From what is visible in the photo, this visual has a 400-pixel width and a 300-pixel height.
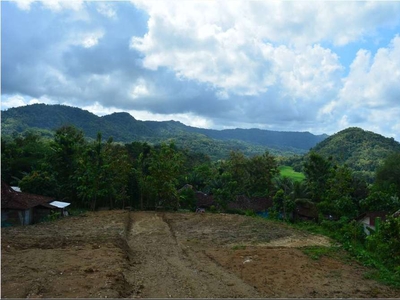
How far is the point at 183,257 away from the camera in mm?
13617

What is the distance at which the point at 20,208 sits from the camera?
20.4 metres

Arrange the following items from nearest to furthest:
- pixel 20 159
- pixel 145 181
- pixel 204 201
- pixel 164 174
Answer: pixel 164 174 → pixel 145 181 → pixel 20 159 → pixel 204 201

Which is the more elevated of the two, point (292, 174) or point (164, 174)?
point (164, 174)

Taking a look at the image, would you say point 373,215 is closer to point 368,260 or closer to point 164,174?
point 368,260

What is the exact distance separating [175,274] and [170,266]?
1.01 meters

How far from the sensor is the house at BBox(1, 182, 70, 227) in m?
20.3

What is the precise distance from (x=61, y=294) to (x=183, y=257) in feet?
18.8

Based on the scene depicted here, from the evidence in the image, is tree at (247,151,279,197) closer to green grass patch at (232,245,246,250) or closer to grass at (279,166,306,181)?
grass at (279,166,306,181)

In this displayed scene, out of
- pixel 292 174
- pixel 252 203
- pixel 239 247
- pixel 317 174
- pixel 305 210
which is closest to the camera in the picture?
pixel 239 247

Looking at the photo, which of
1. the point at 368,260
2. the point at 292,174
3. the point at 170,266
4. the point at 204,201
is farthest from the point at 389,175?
the point at 292,174

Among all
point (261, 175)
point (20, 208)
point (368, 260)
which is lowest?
point (368, 260)

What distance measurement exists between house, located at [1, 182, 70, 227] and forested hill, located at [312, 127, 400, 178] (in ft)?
176

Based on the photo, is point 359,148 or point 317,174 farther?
point 359,148

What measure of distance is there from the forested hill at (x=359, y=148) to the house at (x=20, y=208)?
2115 inches
